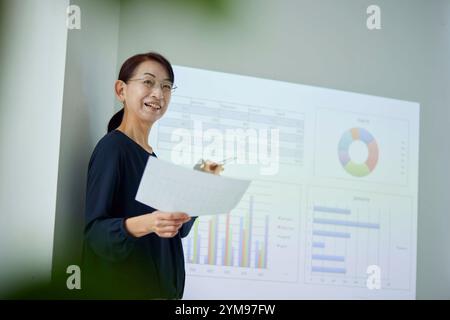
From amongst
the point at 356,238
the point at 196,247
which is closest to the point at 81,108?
the point at 196,247

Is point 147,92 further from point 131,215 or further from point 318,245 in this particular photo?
point 318,245

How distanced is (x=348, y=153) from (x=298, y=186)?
212 mm

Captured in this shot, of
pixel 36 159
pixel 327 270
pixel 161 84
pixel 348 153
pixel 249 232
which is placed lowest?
pixel 327 270

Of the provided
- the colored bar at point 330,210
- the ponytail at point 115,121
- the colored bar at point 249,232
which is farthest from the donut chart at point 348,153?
the ponytail at point 115,121

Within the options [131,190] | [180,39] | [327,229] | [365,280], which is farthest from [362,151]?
[131,190]

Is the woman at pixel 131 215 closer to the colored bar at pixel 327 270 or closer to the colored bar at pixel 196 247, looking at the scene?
the colored bar at pixel 196 247

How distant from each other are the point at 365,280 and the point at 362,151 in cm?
39

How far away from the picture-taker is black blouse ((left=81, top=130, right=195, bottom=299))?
1455 millimetres

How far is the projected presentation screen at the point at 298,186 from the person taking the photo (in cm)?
165

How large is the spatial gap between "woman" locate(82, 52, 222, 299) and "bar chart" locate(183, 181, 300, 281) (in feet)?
0.22

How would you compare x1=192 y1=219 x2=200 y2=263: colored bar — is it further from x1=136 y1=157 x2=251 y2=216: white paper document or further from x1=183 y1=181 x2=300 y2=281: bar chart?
x1=136 y1=157 x2=251 y2=216: white paper document

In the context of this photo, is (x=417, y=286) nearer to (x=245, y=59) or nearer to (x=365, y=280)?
(x=365, y=280)

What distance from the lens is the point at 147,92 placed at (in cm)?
155

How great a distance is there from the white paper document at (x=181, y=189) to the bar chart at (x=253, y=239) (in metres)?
0.21
